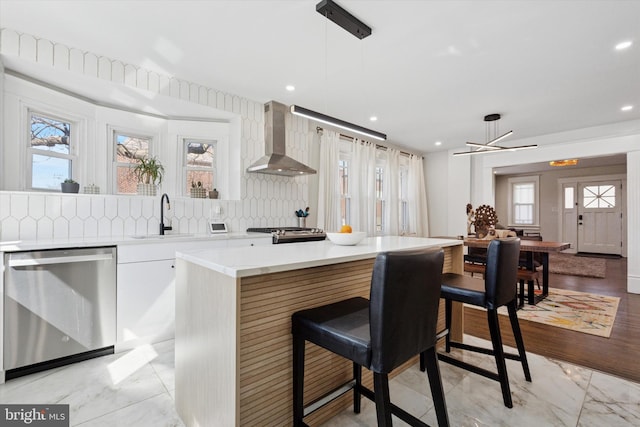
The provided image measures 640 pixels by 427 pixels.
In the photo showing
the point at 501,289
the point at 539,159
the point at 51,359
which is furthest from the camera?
the point at 539,159

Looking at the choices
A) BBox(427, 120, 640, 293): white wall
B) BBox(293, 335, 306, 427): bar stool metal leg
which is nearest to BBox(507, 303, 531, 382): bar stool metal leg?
BBox(293, 335, 306, 427): bar stool metal leg

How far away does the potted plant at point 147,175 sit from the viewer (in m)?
3.18

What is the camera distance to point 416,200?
6605 mm

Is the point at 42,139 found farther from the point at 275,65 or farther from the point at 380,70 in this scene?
the point at 380,70

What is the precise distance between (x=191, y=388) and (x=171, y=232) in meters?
2.13

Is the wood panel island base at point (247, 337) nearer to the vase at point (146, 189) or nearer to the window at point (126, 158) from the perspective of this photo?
the vase at point (146, 189)

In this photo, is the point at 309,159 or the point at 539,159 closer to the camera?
the point at 309,159

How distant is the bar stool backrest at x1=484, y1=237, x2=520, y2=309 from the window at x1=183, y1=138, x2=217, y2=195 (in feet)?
10.6

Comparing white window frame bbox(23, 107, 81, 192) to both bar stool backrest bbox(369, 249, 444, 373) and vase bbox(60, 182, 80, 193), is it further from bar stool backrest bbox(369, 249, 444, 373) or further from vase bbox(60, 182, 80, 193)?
bar stool backrest bbox(369, 249, 444, 373)

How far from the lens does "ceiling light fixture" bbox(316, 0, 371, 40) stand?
209 centimetres

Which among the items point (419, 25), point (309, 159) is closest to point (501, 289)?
point (419, 25)

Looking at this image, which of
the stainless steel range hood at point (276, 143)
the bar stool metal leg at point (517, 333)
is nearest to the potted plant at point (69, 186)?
the stainless steel range hood at point (276, 143)

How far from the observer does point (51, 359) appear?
2.15 metres

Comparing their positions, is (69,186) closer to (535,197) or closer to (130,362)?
(130,362)
